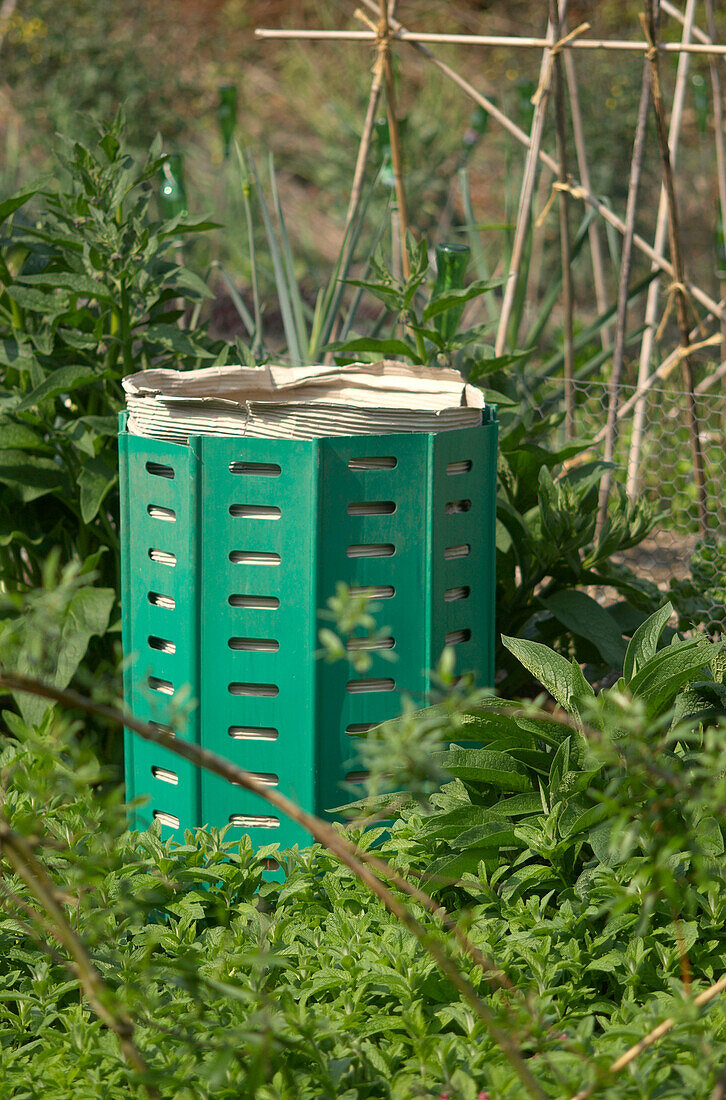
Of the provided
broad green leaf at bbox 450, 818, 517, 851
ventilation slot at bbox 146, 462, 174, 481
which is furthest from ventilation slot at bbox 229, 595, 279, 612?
broad green leaf at bbox 450, 818, 517, 851

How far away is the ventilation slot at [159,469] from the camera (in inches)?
70.2

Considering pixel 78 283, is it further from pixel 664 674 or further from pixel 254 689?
pixel 664 674

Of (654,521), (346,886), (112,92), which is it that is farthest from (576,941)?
(112,92)

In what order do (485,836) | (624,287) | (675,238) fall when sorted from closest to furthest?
(485,836), (624,287), (675,238)

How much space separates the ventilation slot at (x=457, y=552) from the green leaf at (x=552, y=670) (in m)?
0.18

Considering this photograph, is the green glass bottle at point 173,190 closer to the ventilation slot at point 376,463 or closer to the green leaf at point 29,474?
the green leaf at point 29,474

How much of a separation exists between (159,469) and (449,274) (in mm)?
909

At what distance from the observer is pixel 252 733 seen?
1.75 metres

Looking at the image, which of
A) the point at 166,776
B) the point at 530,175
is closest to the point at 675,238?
the point at 530,175

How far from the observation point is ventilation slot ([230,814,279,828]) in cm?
177

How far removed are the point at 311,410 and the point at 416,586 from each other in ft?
1.10

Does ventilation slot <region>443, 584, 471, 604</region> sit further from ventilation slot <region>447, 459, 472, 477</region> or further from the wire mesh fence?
the wire mesh fence

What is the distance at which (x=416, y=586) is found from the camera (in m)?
1.74

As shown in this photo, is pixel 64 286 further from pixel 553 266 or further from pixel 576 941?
pixel 553 266
